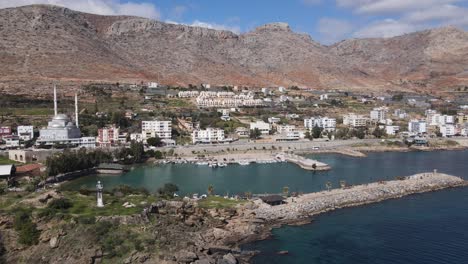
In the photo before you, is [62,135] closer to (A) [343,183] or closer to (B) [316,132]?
(A) [343,183]

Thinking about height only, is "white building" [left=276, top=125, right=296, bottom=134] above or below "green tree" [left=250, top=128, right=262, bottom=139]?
above

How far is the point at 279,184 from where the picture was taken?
32.0 metres

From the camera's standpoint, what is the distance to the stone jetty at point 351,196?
23969mm

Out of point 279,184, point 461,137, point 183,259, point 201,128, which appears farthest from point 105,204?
point 461,137

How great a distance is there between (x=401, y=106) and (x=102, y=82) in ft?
154

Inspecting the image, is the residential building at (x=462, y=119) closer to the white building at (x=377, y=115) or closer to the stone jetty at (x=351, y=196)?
the white building at (x=377, y=115)

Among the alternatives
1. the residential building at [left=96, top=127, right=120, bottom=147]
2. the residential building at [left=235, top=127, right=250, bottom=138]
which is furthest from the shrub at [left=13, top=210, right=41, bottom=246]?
the residential building at [left=235, top=127, right=250, bottom=138]

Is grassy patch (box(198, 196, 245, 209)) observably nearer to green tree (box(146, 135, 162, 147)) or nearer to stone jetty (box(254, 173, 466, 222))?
stone jetty (box(254, 173, 466, 222))

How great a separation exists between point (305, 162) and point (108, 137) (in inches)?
721

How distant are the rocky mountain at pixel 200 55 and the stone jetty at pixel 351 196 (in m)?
50.2

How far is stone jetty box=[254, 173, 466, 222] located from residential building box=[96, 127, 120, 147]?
937 inches

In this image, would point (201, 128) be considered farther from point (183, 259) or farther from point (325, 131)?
point (183, 259)

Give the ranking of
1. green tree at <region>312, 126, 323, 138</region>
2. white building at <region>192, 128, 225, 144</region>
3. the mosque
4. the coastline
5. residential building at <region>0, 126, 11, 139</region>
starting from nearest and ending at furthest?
the coastline
the mosque
residential building at <region>0, 126, 11, 139</region>
white building at <region>192, 128, 225, 144</region>
green tree at <region>312, 126, 323, 138</region>

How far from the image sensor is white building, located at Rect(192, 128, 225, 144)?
49938 millimetres
